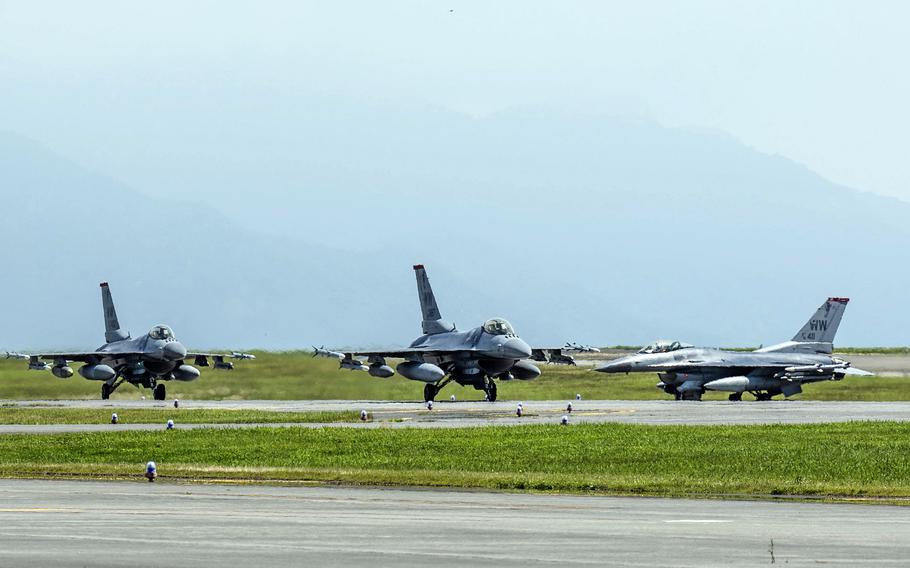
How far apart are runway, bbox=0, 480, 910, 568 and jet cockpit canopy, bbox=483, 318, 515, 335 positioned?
43032mm

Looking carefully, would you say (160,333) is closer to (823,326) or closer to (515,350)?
(515,350)

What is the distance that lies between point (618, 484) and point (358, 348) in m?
49.2

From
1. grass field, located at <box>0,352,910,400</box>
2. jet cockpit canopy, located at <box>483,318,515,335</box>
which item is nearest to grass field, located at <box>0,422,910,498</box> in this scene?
jet cockpit canopy, located at <box>483,318,515,335</box>

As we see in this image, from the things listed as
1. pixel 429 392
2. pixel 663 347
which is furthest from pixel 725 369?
pixel 429 392

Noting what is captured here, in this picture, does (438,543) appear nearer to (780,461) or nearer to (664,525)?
(664,525)

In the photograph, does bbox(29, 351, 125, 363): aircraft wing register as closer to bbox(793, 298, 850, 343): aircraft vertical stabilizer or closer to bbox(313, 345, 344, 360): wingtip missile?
bbox(313, 345, 344, 360): wingtip missile

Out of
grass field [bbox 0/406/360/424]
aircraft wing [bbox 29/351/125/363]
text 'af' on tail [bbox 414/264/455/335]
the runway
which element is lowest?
the runway

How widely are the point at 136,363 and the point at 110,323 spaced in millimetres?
6562

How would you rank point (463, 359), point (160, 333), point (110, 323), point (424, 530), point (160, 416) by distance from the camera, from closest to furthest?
1. point (424, 530)
2. point (160, 416)
3. point (463, 359)
4. point (160, 333)
5. point (110, 323)

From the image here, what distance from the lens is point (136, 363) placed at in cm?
7500

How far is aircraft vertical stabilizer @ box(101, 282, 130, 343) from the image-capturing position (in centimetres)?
7912

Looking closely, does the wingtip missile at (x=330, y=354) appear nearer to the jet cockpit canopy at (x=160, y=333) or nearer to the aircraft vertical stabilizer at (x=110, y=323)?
the jet cockpit canopy at (x=160, y=333)

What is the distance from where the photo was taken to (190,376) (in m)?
74.9

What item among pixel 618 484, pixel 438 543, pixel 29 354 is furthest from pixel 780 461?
pixel 29 354
